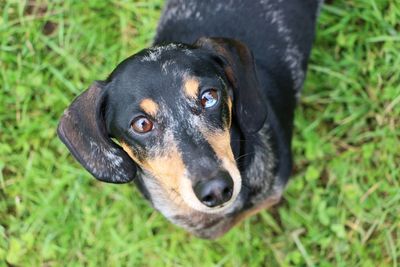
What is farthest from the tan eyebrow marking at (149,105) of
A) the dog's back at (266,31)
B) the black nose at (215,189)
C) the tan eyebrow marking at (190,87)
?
the dog's back at (266,31)

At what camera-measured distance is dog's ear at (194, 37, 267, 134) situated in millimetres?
3613

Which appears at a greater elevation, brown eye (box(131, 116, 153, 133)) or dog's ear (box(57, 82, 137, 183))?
brown eye (box(131, 116, 153, 133))

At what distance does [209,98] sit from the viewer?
338 cm

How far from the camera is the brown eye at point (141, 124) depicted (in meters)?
3.36

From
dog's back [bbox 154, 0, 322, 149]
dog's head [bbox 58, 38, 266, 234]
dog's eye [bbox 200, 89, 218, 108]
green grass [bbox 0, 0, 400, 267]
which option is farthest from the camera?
green grass [bbox 0, 0, 400, 267]

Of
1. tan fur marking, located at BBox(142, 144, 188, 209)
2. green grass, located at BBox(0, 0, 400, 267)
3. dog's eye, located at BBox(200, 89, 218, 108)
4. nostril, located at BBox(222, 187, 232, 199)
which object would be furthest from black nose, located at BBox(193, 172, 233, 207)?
green grass, located at BBox(0, 0, 400, 267)

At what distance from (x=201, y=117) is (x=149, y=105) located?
0.95 feet

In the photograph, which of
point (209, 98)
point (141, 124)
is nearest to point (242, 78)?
point (209, 98)

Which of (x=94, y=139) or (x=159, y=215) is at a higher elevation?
(x=94, y=139)

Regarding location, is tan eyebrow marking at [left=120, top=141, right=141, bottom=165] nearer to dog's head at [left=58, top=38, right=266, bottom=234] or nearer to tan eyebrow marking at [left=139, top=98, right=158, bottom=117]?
dog's head at [left=58, top=38, right=266, bottom=234]

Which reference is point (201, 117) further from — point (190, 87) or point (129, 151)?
point (129, 151)

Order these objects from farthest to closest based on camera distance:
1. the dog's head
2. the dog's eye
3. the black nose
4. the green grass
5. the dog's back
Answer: the green grass
the dog's back
the dog's eye
the dog's head
the black nose

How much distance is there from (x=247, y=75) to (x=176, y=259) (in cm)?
186

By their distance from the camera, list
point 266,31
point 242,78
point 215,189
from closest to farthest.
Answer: point 215,189 < point 242,78 < point 266,31
